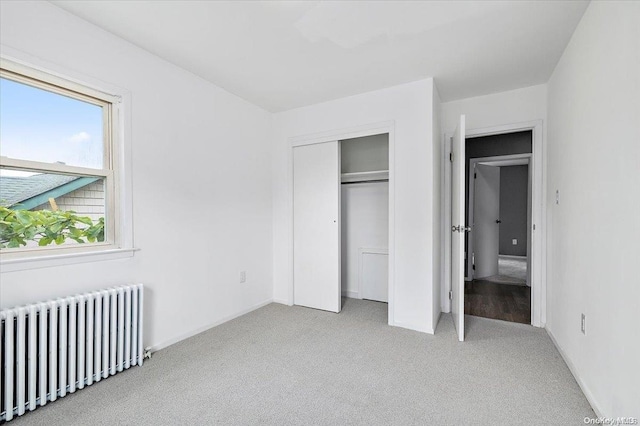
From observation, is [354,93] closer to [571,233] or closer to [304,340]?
[571,233]

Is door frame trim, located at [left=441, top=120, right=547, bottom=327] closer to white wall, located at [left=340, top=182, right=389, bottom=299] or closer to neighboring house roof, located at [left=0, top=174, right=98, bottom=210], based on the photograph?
white wall, located at [left=340, top=182, right=389, bottom=299]

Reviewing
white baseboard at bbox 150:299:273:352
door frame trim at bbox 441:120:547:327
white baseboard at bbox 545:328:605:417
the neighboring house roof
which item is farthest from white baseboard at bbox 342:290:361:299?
the neighboring house roof

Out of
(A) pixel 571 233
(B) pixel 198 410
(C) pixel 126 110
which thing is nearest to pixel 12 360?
(B) pixel 198 410

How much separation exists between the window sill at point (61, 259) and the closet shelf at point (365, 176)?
98.3 inches

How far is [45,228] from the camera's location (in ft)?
6.31

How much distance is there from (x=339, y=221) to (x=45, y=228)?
2.48 metres

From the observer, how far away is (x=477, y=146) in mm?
4406

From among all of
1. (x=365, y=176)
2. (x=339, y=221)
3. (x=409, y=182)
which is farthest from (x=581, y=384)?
(x=365, y=176)

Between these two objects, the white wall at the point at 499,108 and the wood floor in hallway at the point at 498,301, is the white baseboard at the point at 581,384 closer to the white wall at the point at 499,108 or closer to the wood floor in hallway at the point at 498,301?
the wood floor in hallway at the point at 498,301

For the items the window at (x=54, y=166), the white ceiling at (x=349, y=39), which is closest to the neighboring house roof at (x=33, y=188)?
the window at (x=54, y=166)

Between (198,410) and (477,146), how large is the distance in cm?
456

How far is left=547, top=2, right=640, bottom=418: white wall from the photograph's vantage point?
1332 mm

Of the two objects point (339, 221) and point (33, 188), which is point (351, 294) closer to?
point (339, 221)

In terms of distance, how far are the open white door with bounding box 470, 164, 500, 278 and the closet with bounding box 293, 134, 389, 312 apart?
7.07ft
